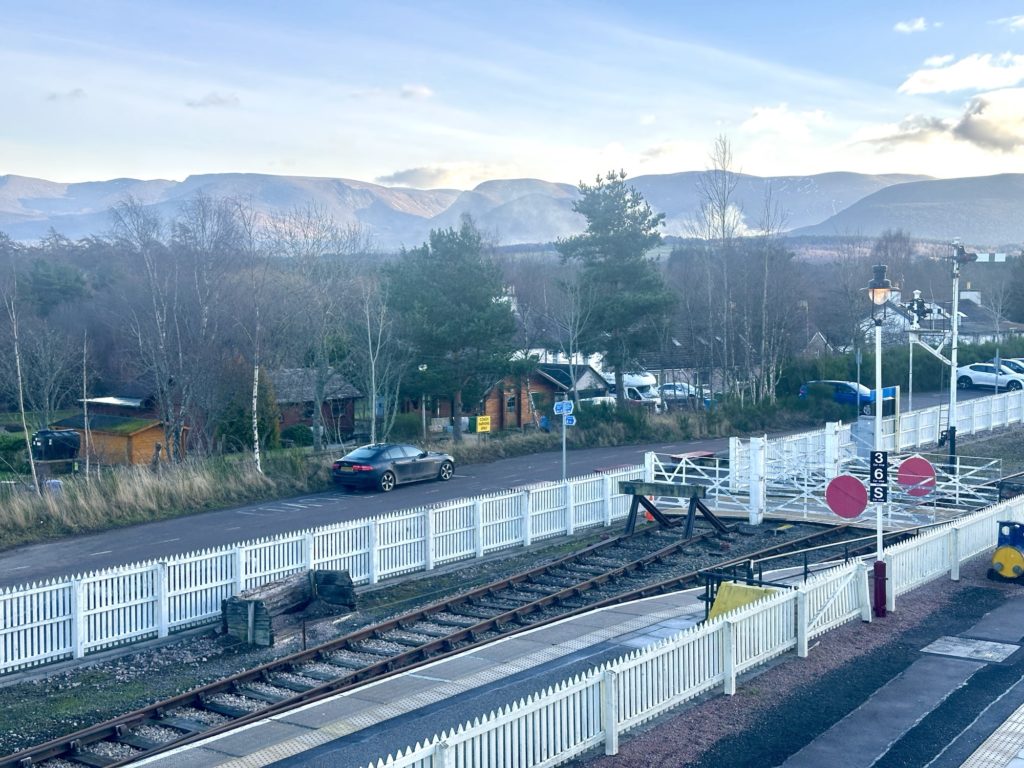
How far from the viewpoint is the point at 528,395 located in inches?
1896

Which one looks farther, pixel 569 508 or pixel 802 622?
pixel 569 508

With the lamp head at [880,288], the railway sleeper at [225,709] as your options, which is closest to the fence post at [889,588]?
the lamp head at [880,288]

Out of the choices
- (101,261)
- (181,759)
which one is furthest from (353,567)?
(101,261)

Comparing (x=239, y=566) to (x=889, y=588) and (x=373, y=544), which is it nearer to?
(x=373, y=544)

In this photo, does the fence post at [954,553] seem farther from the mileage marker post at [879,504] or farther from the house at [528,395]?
the house at [528,395]

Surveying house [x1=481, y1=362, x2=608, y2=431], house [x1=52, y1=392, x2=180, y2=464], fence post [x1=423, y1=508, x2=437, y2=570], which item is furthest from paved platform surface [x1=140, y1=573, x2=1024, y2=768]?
house [x1=481, y1=362, x2=608, y2=431]

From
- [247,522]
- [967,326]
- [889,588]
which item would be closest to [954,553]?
[889,588]

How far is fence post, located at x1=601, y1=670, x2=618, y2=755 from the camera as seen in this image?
30.8 ft

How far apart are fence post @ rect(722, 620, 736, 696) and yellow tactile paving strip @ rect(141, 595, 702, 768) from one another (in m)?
2.67

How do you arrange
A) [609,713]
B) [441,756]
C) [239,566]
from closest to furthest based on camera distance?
[441,756]
[609,713]
[239,566]

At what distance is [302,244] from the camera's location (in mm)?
45344

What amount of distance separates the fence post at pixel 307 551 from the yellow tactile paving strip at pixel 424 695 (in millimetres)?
4712

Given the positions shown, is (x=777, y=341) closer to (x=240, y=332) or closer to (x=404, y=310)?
(x=404, y=310)

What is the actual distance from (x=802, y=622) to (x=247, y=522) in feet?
52.0
